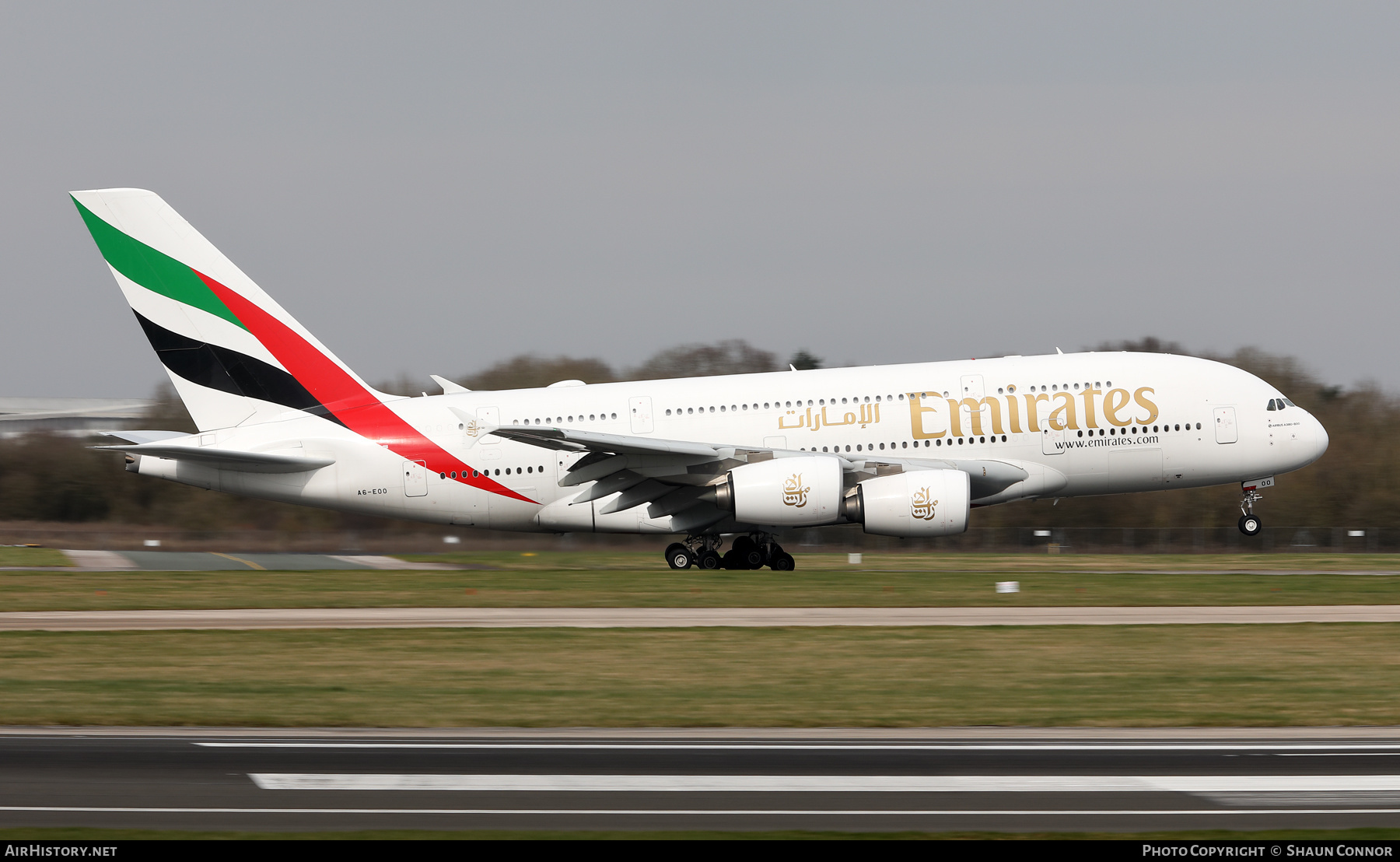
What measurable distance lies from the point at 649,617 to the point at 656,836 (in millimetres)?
12924

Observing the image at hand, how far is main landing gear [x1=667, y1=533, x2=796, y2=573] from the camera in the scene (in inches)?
1197

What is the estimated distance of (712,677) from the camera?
15.4 m

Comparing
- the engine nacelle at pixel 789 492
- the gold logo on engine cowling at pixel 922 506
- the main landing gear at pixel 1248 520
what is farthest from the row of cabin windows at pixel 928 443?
the main landing gear at pixel 1248 520

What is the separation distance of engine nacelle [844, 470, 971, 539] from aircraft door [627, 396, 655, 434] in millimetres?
5020

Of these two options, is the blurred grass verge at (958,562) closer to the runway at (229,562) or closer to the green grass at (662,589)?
the runway at (229,562)

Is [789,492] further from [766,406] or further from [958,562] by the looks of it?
[958,562]

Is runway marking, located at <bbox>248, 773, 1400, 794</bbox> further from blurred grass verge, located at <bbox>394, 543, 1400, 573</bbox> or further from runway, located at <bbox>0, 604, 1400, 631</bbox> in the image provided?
blurred grass verge, located at <bbox>394, 543, 1400, 573</bbox>

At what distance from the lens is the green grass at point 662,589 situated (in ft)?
75.8

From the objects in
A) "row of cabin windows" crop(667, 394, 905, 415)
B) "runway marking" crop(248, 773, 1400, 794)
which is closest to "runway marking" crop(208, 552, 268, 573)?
"row of cabin windows" crop(667, 394, 905, 415)

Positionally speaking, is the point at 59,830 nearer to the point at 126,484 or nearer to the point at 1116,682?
the point at 1116,682

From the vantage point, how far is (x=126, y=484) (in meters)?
56.7

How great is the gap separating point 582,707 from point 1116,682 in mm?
5795

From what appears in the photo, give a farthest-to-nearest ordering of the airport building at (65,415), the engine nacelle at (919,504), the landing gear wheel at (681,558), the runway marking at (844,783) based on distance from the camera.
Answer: the airport building at (65,415)
the landing gear wheel at (681,558)
the engine nacelle at (919,504)
the runway marking at (844,783)

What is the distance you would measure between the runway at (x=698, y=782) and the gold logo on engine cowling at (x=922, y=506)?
52.0 ft
